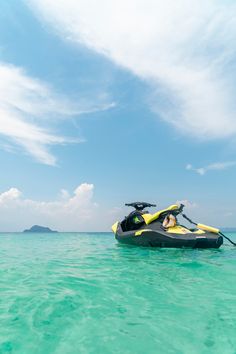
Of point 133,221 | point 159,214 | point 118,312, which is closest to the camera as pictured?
point 118,312

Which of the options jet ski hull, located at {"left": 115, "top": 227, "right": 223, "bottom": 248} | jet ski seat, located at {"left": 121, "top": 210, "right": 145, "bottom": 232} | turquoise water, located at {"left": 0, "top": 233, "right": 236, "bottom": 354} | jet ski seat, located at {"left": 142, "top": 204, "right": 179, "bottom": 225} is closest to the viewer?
turquoise water, located at {"left": 0, "top": 233, "right": 236, "bottom": 354}

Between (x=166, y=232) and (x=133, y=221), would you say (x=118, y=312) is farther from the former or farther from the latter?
(x=133, y=221)

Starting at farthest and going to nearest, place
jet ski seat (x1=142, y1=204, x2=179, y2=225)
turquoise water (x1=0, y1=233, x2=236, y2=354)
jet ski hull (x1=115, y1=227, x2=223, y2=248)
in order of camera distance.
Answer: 1. jet ski seat (x1=142, y1=204, x2=179, y2=225)
2. jet ski hull (x1=115, y1=227, x2=223, y2=248)
3. turquoise water (x1=0, y1=233, x2=236, y2=354)

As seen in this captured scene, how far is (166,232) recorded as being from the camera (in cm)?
1235

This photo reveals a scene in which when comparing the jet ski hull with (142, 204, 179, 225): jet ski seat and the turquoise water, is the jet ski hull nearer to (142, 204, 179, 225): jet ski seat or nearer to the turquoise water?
(142, 204, 179, 225): jet ski seat

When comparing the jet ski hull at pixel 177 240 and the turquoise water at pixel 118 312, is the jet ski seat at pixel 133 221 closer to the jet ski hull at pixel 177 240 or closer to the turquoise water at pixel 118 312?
the jet ski hull at pixel 177 240

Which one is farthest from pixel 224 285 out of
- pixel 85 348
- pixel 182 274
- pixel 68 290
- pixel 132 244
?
pixel 132 244

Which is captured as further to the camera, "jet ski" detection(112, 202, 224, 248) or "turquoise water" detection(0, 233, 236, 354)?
"jet ski" detection(112, 202, 224, 248)

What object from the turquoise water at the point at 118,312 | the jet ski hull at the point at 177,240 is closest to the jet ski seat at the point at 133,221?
the jet ski hull at the point at 177,240

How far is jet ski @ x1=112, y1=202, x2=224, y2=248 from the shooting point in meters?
11.8

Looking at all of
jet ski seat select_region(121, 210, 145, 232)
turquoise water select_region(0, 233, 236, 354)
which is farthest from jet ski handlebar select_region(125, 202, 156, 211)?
turquoise water select_region(0, 233, 236, 354)

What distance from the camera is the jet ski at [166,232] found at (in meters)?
11.8

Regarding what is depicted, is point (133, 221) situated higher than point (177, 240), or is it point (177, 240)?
point (133, 221)

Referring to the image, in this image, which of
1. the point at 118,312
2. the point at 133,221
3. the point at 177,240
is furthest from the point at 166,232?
the point at 118,312
